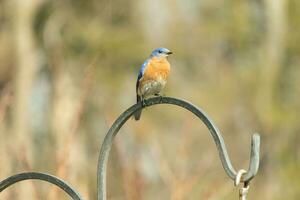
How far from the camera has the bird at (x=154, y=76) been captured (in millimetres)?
5598

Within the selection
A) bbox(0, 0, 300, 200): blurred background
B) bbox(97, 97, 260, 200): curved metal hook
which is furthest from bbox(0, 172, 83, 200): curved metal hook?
bbox(0, 0, 300, 200): blurred background

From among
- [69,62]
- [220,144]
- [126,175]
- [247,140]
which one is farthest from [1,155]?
[247,140]

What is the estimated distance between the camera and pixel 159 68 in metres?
5.70

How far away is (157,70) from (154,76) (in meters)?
0.04

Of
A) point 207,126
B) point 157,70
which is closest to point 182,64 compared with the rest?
point 157,70

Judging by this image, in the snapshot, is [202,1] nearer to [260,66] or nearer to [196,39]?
[196,39]

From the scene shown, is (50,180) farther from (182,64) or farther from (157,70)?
(182,64)

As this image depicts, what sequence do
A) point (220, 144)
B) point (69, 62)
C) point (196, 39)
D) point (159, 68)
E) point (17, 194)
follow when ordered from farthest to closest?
point (196, 39), point (69, 62), point (17, 194), point (159, 68), point (220, 144)

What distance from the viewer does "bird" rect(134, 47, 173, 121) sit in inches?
220

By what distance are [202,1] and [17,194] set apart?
14030mm

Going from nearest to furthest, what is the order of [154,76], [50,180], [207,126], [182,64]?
[207,126] < [50,180] < [154,76] < [182,64]

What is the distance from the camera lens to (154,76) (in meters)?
5.66

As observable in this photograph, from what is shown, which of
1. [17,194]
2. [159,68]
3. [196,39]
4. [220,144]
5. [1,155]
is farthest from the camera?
[196,39]

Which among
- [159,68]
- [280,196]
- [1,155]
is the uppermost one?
[159,68]
